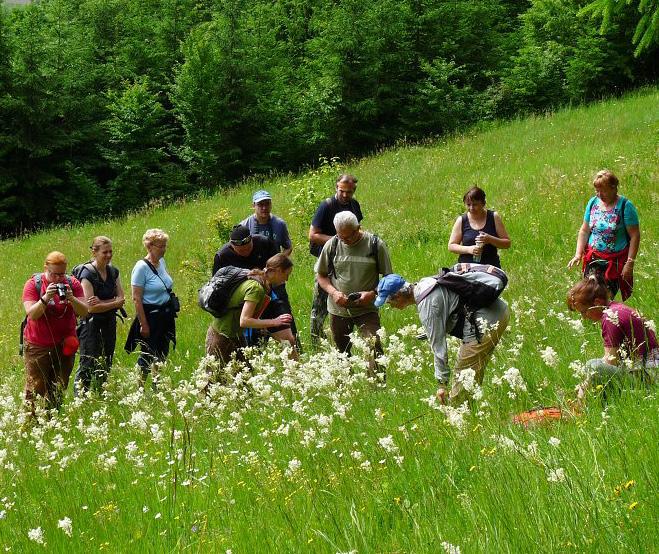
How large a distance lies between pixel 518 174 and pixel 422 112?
56.5 feet

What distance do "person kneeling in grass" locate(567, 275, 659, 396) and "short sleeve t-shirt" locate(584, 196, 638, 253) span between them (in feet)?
8.01

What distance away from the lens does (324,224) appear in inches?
333

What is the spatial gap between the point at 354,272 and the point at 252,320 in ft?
3.53

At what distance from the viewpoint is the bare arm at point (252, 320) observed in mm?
6539

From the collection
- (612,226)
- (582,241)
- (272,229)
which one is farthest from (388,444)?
(272,229)

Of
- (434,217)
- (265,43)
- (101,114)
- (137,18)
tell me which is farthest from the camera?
(137,18)

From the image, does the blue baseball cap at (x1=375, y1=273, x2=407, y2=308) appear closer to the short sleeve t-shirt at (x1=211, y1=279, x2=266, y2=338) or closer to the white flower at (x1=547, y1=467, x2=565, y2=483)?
the short sleeve t-shirt at (x1=211, y1=279, x2=266, y2=338)

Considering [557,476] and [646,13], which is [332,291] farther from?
[557,476]

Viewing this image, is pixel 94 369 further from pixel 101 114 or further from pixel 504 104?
pixel 101 114

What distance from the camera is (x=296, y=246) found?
14172mm

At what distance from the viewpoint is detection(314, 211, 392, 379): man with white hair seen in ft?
22.3

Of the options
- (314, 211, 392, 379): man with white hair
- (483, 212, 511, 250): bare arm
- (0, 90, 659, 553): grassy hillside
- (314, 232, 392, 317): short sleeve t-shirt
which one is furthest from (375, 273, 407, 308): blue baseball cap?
(483, 212, 511, 250): bare arm

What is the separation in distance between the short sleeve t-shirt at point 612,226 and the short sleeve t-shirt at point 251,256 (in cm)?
322

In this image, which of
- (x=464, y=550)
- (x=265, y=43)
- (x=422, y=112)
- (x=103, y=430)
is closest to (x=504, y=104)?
(x=422, y=112)
